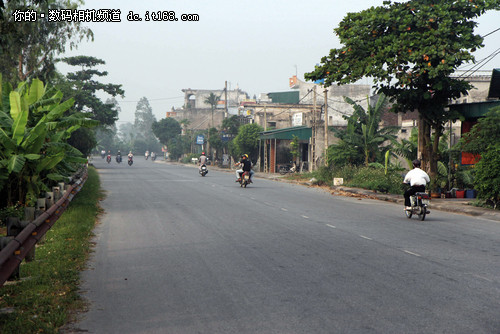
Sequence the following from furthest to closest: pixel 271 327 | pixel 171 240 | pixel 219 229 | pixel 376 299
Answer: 1. pixel 219 229
2. pixel 171 240
3. pixel 376 299
4. pixel 271 327

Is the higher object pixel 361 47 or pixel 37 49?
pixel 37 49

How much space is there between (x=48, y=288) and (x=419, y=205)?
1086 centimetres

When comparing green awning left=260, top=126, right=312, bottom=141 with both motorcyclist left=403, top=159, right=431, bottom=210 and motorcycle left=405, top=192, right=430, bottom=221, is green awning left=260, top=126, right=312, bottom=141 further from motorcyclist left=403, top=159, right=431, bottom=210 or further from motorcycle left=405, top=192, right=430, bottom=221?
motorcycle left=405, top=192, right=430, bottom=221

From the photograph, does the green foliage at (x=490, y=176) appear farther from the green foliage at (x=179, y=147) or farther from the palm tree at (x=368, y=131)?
the green foliage at (x=179, y=147)

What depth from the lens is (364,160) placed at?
31.8 meters

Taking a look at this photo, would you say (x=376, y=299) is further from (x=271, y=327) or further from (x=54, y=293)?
(x=54, y=293)

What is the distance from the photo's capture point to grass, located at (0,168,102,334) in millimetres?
5090

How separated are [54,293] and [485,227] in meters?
10.7

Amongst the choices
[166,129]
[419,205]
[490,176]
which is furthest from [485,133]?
[166,129]

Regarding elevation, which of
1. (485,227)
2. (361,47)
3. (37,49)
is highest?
(37,49)

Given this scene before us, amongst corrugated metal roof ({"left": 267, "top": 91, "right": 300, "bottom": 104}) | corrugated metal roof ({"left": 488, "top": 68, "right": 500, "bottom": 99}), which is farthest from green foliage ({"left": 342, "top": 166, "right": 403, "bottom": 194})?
corrugated metal roof ({"left": 267, "top": 91, "right": 300, "bottom": 104})

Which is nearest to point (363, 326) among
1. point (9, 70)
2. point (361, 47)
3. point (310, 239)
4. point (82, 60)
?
point (310, 239)

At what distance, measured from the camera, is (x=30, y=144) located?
43.3ft

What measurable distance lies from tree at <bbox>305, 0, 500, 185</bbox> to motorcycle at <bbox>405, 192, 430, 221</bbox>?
5.39m
